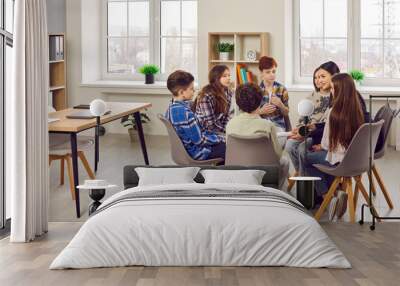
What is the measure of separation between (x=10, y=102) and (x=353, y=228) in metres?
2.79

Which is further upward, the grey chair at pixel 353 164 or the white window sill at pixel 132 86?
the white window sill at pixel 132 86

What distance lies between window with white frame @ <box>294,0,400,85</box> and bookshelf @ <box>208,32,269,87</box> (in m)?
0.67

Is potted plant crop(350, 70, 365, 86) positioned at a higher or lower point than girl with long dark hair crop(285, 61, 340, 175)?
higher

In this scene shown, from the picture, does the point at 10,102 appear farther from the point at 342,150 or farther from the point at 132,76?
the point at 132,76

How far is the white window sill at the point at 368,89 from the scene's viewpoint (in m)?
11.3

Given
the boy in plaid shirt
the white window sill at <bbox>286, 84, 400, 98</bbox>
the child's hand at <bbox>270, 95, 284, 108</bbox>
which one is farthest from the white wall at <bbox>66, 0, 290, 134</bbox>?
the boy in plaid shirt

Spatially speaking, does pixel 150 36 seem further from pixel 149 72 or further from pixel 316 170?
pixel 316 170

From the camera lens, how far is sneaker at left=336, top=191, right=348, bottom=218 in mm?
7230

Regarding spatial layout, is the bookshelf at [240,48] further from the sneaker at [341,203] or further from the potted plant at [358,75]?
the sneaker at [341,203]

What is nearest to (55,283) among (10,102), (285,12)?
(10,102)

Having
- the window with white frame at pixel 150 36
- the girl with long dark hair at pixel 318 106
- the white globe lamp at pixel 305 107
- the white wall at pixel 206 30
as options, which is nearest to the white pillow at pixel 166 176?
the white globe lamp at pixel 305 107

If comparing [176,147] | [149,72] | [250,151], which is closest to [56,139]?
[176,147]

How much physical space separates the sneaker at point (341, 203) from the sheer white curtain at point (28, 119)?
89.8 inches

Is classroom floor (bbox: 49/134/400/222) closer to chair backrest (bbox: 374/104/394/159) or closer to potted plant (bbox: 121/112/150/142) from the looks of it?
potted plant (bbox: 121/112/150/142)
